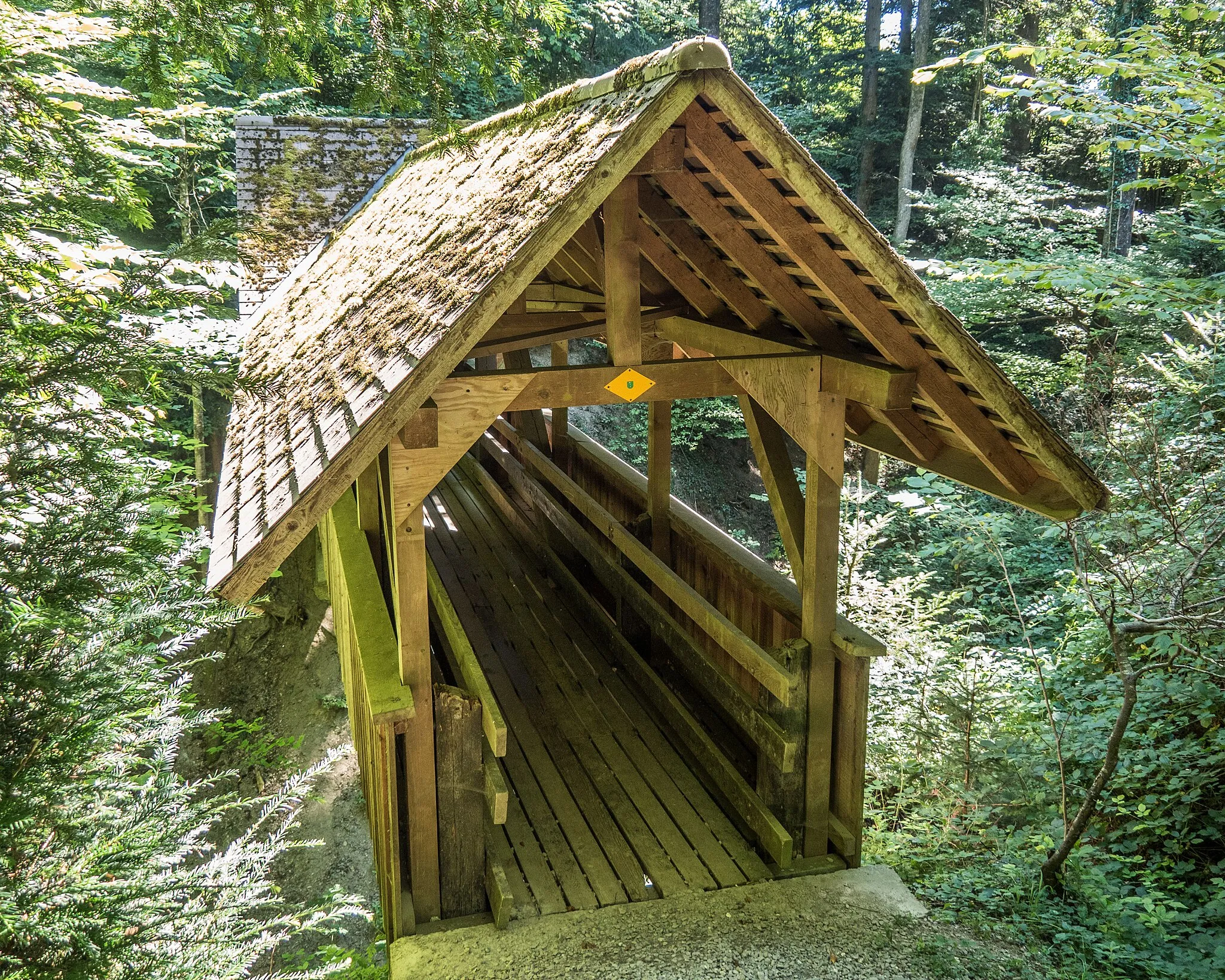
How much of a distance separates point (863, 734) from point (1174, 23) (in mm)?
11737

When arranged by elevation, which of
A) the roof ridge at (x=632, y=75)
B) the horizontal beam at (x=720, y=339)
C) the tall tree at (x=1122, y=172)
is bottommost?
the horizontal beam at (x=720, y=339)

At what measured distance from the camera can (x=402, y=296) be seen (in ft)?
11.5

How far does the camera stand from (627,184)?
3.44 m

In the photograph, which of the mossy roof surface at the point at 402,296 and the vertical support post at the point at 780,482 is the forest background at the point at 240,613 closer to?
the mossy roof surface at the point at 402,296

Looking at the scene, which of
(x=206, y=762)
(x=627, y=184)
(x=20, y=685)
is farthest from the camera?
(x=206, y=762)

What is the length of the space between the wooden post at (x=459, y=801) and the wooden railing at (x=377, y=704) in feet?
0.56

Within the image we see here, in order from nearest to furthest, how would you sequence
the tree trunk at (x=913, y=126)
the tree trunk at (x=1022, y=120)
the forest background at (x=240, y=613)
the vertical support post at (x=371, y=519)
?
the forest background at (x=240, y=613) < the vertical support post at (x=371, y=519) < the tree trunk at (x=913, y=126) < the tree trunk at (x=1022, y=120)

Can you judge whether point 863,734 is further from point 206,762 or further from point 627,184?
point 206,762

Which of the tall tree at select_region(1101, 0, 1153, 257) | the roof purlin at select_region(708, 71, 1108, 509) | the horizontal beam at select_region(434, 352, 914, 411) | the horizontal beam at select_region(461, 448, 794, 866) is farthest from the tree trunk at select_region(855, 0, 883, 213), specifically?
the roof purlin at select_region(708, 71, 1108, 509)

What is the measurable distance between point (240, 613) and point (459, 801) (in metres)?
1.40

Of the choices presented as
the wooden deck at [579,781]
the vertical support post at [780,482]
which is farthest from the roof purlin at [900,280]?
the wooden deck at [579,781]

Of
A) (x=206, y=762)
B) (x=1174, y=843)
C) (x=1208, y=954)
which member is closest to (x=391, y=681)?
(x=1208, y=954)

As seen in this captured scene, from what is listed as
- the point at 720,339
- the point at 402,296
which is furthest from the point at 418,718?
the point at 720,339

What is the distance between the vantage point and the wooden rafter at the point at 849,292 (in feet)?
10.2
